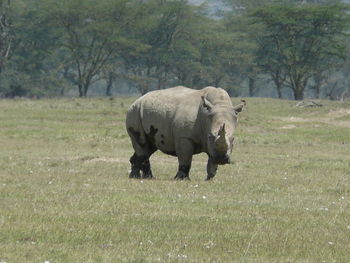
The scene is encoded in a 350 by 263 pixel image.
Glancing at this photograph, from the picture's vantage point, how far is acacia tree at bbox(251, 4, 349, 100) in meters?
62.4

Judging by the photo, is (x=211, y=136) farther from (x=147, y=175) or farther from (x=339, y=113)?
(x=339, y=113)

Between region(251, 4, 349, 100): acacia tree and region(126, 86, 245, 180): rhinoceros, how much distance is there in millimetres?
45963

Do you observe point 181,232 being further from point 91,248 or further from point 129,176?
point 129,176

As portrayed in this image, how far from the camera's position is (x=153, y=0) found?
246ft

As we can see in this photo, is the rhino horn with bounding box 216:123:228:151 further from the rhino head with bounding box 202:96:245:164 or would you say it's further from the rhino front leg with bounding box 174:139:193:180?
the rhino front leg with bounding box 174:139:193:180

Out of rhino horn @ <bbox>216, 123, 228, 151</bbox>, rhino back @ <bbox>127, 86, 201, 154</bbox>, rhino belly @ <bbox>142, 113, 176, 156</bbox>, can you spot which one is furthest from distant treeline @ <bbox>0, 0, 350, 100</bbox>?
rhino horn @ <bbox>216, 123, 228, 151</bbox>

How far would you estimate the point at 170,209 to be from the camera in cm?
1142

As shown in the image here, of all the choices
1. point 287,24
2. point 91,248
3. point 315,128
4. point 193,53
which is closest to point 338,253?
point 91,248

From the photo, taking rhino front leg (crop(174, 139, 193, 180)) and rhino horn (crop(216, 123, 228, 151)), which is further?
rhino front leg (crop(174, 139, 193, 180))

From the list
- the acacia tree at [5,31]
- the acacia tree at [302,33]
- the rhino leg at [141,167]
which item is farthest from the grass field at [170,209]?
the acacia tree at [5,31]

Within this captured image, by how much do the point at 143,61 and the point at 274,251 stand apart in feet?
230

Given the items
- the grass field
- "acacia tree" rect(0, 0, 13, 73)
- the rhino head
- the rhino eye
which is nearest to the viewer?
the grass field

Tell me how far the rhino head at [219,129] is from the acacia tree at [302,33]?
4747 centimetres

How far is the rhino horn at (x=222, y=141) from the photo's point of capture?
14805mm
